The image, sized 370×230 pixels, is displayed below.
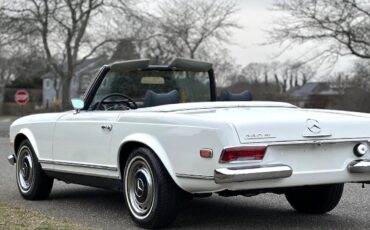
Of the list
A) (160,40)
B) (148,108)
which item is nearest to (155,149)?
(148,108)

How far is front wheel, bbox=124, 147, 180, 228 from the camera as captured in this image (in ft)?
17.9

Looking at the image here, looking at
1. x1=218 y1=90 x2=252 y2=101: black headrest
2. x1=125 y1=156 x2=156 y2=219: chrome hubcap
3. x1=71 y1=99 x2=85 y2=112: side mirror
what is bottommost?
x1=125 y1=156 x2=156 y2=219: chrome hubcap

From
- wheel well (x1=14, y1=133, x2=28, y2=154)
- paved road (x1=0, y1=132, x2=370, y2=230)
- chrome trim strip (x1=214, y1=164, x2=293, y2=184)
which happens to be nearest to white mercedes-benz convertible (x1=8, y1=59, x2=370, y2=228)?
chrome trim strip (x1=214, y1=164, x2=293, y2=184)

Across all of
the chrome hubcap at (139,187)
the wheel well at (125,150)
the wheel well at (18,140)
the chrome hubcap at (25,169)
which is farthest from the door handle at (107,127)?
the wheel well at (18,140)

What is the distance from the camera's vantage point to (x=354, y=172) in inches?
213

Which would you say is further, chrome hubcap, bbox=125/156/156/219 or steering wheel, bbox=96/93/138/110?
steering wheel, bbox=96/93/138/110

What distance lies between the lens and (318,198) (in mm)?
6531

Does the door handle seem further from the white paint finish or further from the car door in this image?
the white paint finish

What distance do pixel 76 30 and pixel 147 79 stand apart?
96.8 feet

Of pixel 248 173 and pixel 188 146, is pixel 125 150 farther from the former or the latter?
pixel 248 173

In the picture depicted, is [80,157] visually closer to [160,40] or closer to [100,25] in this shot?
[100,25]

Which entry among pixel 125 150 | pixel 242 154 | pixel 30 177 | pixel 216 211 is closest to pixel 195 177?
pixel 242 154

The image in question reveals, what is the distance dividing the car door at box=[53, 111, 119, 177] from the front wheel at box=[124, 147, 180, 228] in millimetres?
311

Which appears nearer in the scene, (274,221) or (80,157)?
(274,221)
